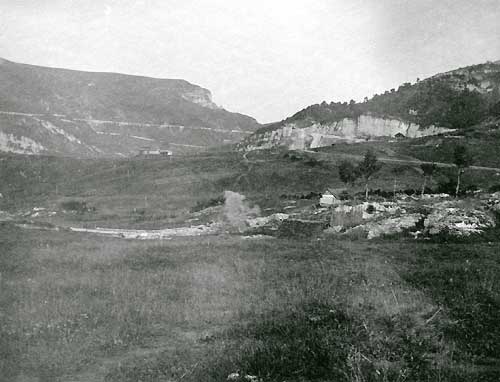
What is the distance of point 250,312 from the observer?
44.8 ft

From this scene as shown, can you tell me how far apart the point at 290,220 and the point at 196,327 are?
3247 centimetres

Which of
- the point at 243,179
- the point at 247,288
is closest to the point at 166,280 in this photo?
the point at 247,288

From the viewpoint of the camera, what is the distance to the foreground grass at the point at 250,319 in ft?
30.9

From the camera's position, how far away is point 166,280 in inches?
702

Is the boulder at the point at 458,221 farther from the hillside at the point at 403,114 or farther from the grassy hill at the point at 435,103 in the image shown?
the grassy hill at the point at 435,103

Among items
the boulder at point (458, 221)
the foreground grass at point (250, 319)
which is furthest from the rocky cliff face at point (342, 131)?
the foreground grass at point (250, 319)

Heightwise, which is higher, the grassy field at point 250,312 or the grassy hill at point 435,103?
the grassy hill at point 435,103

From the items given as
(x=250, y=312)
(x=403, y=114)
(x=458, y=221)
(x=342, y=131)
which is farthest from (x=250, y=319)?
(x=403, y=114)

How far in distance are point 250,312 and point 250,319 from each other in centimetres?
56

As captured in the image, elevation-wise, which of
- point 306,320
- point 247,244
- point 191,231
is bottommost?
point 191,231

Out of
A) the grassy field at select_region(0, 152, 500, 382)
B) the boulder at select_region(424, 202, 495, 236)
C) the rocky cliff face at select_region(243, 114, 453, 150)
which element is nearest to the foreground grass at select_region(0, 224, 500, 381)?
the grassy field at select_region(0, 152, 500, 382)

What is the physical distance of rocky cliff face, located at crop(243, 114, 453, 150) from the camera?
134250 mm

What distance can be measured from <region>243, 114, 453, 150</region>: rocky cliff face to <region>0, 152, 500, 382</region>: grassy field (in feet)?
358

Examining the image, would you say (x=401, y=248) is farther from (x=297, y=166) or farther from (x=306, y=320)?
(x=297, y=166)
